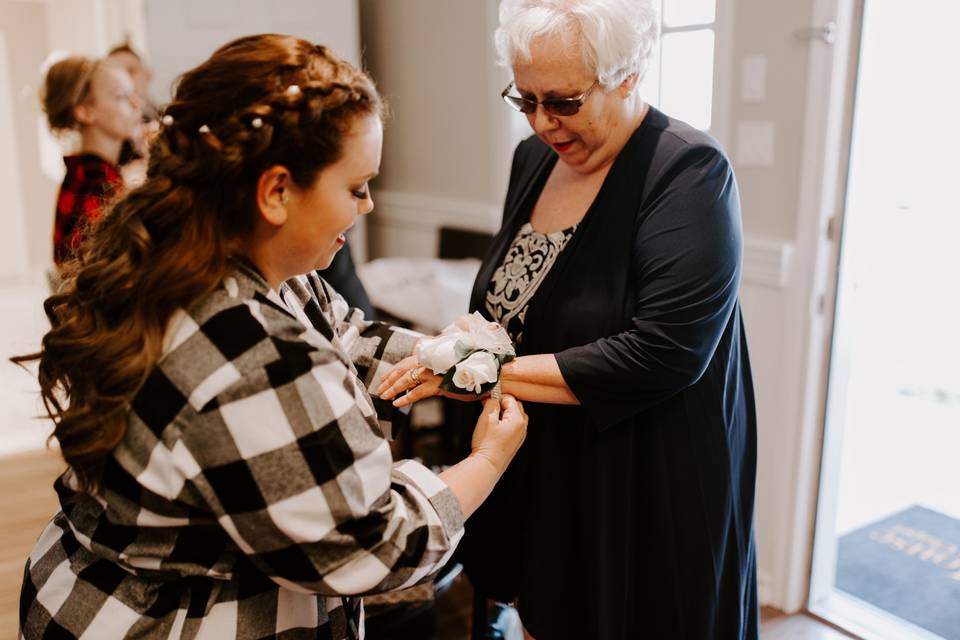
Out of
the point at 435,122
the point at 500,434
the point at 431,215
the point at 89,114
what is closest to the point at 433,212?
the point at 431,215

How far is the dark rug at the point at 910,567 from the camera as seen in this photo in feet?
7.94

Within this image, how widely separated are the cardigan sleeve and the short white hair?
0.18 meters

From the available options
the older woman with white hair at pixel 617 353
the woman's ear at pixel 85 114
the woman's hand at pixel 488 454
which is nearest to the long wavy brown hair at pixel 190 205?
the woman's hand at pixel 488 454

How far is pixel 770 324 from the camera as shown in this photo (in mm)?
2312

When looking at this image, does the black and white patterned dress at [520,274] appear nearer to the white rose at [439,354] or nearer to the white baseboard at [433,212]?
the white rose at [439,354]

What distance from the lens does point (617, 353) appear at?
1318 mm

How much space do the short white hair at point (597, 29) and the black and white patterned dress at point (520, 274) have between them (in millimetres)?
278

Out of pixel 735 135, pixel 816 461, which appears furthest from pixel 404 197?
pixel 816 461

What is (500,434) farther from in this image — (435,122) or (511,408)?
(435,122)

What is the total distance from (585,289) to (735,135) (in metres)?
1.13

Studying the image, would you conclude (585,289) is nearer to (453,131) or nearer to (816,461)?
(816,461)

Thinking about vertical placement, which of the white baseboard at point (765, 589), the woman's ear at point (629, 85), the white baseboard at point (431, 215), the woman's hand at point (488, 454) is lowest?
the white baseboard at point (765, 589)

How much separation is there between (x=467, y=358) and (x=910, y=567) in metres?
2.05

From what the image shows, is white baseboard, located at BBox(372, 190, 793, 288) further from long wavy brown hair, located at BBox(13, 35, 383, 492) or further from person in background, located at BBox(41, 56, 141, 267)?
long wavy brown hair, located at BBox(13, 35, 383, 492)
